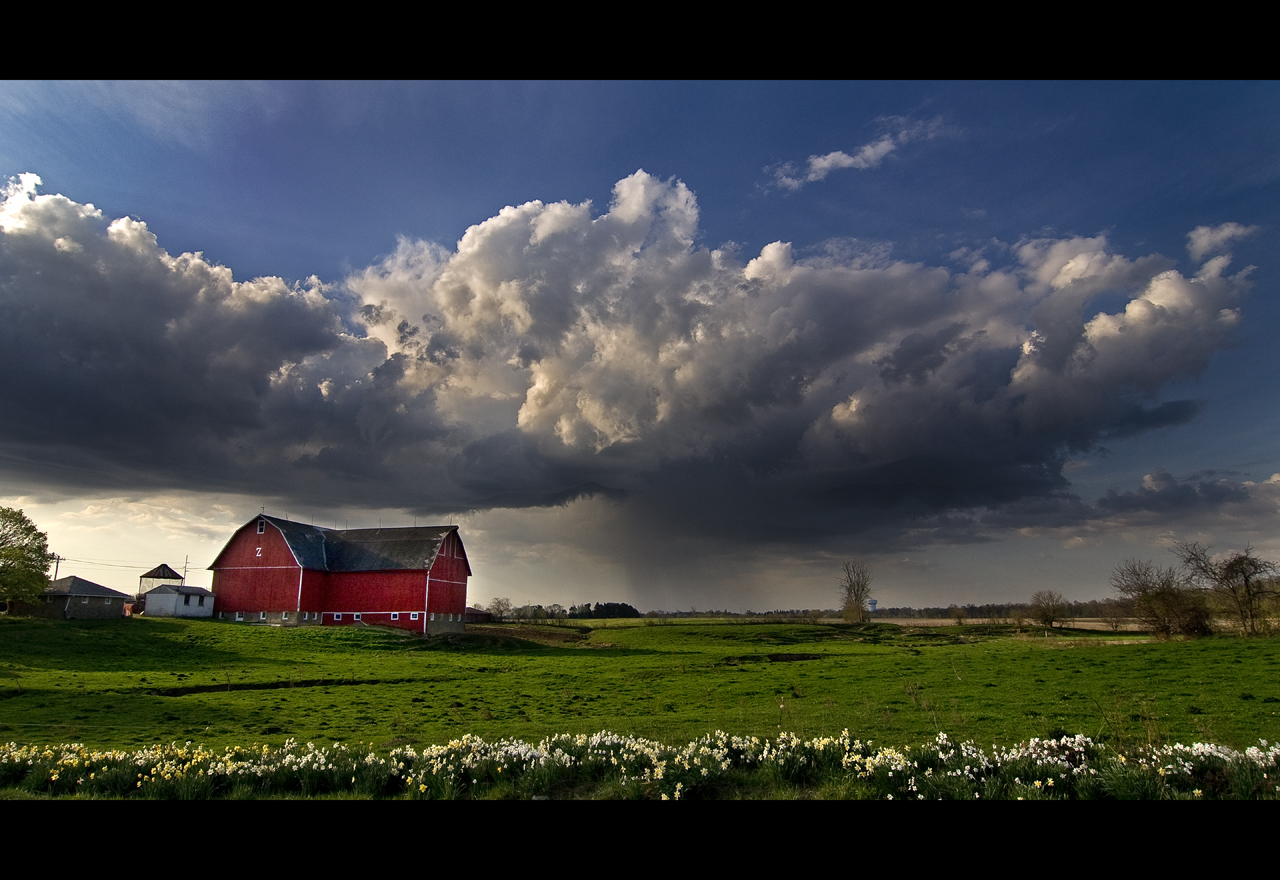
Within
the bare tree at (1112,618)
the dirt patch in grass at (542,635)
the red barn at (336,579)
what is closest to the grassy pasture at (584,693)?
the red barn at (336,579)

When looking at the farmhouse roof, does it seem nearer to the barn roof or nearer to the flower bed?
the barn roof

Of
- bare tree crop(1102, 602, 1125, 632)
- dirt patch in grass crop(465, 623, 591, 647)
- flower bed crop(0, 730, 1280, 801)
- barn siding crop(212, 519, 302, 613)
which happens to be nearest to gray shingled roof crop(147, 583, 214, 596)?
barn siding crop(212, 519, 302, 613)

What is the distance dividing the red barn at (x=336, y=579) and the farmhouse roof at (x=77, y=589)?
28.5 feet

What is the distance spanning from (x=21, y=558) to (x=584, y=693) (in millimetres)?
53757

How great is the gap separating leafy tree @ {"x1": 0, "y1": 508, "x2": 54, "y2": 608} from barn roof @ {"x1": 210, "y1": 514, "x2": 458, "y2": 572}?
15.3m

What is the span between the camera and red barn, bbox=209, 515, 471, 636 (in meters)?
64.6
